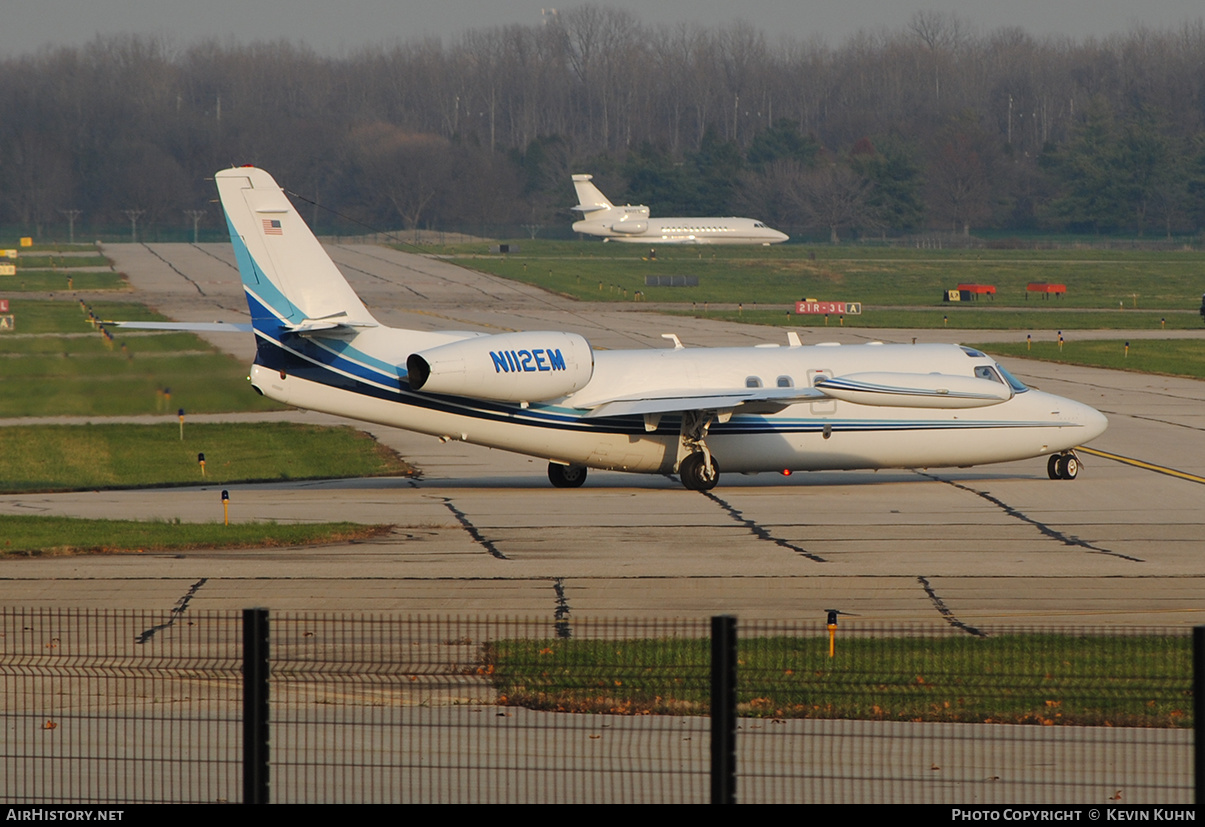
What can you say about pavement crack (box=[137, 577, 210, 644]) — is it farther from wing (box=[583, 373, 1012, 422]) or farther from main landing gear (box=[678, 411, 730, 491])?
main landing gear (box=[678, 411, 730, 491])

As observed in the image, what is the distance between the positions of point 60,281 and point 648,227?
6301 cm

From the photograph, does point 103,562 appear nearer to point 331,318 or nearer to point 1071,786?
point 331,318

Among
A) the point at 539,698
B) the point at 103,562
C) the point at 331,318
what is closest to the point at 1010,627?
the point at 539,698

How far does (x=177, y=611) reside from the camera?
752 inches

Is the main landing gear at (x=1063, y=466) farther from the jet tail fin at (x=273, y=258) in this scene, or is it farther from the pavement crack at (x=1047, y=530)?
the jet tail fin at (x=273, y=258)

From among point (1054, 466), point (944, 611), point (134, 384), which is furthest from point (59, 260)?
point (944, 611)

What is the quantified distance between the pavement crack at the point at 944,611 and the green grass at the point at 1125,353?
37.4 meters

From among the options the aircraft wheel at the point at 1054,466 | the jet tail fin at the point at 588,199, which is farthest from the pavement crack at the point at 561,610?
the jet tail fin at the point at 588,199

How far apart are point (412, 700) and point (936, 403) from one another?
1928cm

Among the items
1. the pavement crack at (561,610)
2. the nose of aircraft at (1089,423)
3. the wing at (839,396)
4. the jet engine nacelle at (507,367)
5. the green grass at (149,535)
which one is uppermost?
the jet engine nacelle at (507,367)

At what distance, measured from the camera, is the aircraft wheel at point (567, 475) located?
3219 centimetres

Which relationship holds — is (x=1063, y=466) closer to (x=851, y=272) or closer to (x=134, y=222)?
(x=851, y=272)

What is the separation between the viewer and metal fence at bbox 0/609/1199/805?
36.6 feet

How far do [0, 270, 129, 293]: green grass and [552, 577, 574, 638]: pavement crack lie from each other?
81726 mm
